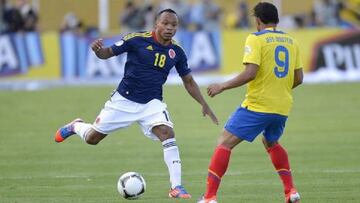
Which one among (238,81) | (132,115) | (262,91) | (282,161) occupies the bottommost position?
(132,115)

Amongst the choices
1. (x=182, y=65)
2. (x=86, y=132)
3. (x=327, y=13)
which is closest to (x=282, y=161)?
(x=182, y=65)

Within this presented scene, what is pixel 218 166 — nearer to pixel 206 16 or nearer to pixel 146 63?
pixel 146 63

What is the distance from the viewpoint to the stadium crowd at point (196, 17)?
34812mm

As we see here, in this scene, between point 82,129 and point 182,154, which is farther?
point 182,154

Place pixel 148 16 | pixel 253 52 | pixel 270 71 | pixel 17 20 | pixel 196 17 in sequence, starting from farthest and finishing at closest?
1. pixel 196 17
2. pixel 148 16
3. pixel 17 20
4. pixel 270 71
5. pixel 253 52

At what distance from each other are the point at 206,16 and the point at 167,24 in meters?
24.4

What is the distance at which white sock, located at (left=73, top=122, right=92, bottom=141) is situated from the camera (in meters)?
13.6

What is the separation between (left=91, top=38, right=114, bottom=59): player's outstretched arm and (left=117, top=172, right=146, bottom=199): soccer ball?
156 centimetres

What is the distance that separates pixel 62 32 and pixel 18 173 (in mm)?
20691

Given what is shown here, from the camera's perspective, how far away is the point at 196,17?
3716 cm

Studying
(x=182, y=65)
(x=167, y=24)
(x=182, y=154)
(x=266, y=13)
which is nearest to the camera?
(x=266, y=13)

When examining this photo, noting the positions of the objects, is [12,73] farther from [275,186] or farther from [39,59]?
[275,186]

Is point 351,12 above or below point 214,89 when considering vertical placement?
below

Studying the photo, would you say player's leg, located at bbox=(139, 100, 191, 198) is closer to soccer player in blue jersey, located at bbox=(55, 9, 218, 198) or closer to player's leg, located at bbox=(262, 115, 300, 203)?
soccer player in blue jersey, located at bbox=(55, 9, 218, 198)
